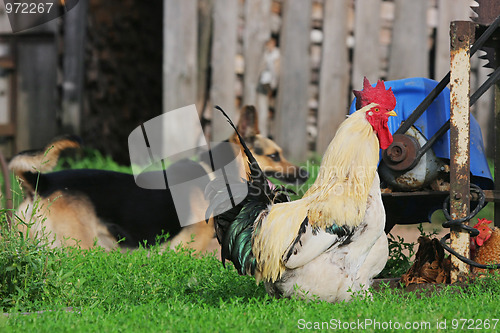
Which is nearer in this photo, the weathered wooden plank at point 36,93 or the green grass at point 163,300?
the green grass at point 163,300

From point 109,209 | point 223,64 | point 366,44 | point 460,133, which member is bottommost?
point 109,209

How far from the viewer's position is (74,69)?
33.1 ft

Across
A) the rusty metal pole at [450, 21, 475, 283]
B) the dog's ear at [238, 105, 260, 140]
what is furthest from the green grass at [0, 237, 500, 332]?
the dog's ear at [238, 105, 260, 140]

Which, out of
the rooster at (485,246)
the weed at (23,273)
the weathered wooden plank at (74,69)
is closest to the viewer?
the weed at (23,273)

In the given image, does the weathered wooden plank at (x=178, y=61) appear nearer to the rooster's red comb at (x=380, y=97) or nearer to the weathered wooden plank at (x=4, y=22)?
the weathered wooden plank at (x=4, y=22)

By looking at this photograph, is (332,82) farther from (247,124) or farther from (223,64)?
(247,124)

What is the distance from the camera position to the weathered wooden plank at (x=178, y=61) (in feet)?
28.8

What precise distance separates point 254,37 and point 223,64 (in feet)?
1.88

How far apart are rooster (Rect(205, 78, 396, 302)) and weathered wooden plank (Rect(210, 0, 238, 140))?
15.5 feet

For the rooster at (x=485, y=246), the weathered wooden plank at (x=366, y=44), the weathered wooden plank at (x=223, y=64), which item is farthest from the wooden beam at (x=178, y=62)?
the rooster at (x=485, y=246)

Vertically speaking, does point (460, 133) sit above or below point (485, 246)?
above

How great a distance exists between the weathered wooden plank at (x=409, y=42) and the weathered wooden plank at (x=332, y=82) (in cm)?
67

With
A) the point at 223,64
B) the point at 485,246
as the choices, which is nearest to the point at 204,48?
the point at 223,64

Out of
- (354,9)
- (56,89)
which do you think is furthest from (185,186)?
(56,89)
